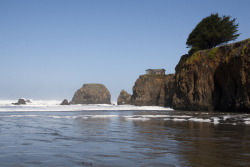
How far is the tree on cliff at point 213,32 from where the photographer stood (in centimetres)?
4488

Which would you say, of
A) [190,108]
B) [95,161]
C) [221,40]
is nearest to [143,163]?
[95,161]

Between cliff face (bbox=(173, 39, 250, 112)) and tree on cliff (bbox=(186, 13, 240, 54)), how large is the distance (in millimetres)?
8219

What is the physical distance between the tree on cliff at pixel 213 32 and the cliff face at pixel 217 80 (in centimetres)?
822

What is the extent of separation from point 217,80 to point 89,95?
374 feet

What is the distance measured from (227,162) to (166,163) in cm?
104

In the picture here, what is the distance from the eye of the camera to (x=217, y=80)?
114 ft

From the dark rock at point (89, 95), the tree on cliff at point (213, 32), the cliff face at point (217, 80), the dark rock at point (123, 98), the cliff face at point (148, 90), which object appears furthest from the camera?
the dark rock at point (89, 95)

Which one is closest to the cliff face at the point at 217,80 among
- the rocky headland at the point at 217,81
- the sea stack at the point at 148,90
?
the rocky headland at the point at 217,81

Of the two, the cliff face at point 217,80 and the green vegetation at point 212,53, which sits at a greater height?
the green vegetation at point 212,53

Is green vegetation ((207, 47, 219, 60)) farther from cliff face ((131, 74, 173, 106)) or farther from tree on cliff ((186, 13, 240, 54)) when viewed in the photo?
cliff face ((131, 74, 173, 106))

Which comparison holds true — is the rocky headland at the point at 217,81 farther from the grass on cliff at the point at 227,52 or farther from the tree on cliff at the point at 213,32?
the tree on cliff at the point at 213,32

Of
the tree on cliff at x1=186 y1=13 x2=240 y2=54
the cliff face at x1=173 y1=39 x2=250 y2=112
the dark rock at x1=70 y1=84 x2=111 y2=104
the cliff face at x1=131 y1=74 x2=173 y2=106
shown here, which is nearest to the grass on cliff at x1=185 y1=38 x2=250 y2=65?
the cliff face at x1=173 y1=39 x2=250 y2=112

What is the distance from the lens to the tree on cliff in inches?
1767

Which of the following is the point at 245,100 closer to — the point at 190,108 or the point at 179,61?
the point at 190,108
